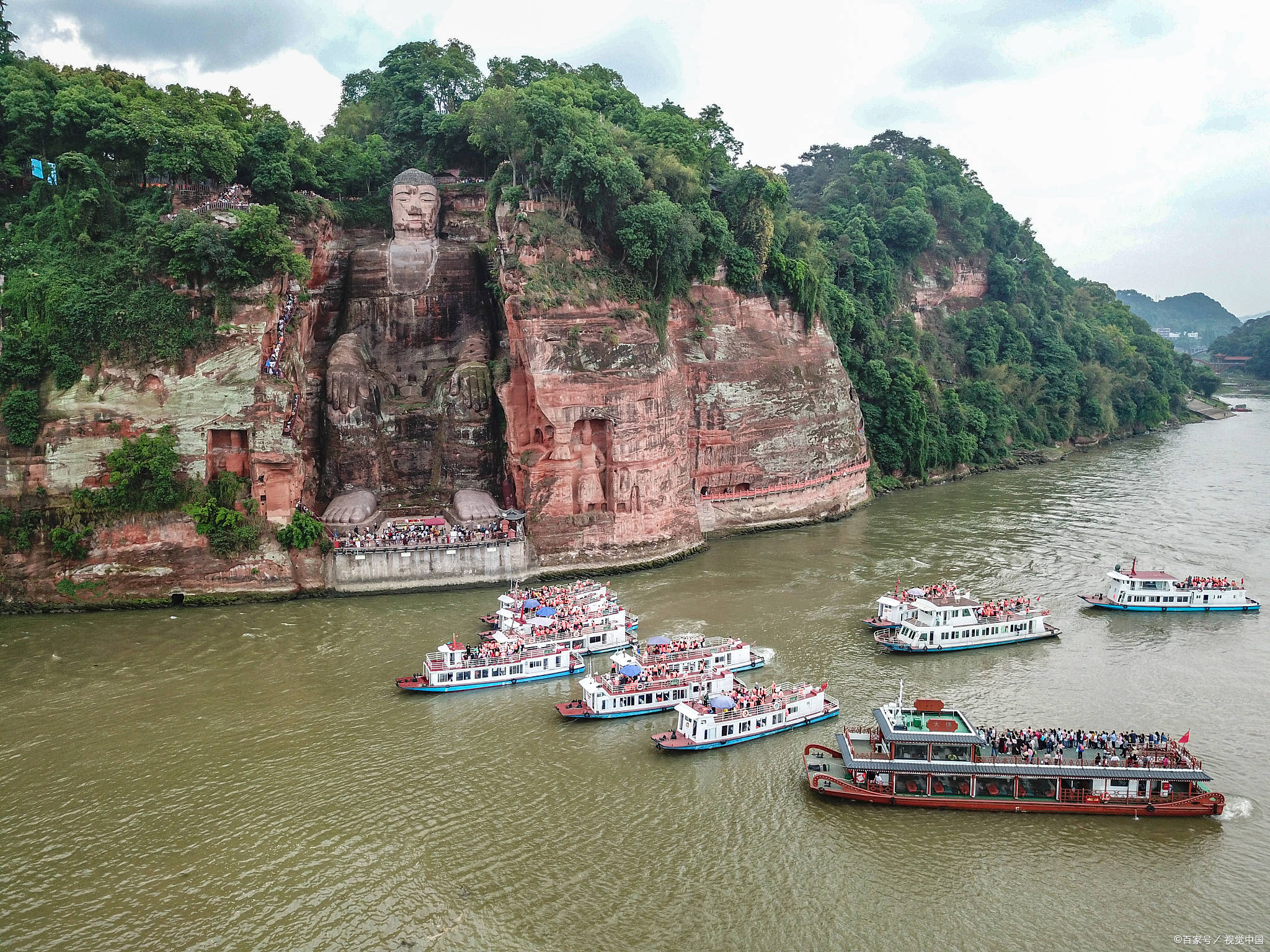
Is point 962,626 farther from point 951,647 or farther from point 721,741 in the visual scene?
point 721,741

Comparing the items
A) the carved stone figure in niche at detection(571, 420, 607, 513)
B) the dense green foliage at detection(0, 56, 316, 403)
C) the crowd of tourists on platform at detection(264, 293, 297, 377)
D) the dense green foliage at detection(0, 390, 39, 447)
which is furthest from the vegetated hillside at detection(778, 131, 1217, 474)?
the dense green foliage at detection(0, 390, 39, 447)

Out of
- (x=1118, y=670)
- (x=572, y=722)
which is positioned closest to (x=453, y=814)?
(x=572, y=722)

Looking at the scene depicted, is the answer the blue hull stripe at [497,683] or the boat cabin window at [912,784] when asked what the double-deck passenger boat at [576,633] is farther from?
the boat cabin window at [912,784]

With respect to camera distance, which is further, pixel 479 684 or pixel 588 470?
pixel 588 470

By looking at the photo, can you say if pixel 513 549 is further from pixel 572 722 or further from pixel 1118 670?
pixel 1118 670

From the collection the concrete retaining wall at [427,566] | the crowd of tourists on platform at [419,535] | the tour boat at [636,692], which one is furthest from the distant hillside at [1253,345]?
the tour boat at [636,692]

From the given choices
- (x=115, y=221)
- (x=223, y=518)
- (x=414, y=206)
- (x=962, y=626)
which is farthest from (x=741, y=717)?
(x=115, y=221)
